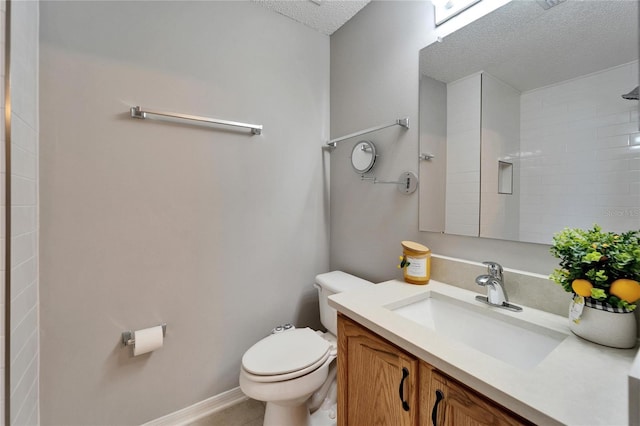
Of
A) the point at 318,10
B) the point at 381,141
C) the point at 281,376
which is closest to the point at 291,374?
the point at 281,376

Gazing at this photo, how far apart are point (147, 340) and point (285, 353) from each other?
66cm

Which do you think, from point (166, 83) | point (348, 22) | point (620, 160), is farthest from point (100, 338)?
point (348, 22)

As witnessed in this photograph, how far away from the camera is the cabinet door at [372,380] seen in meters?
0.76

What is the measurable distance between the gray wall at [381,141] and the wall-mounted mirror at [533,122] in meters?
0.09

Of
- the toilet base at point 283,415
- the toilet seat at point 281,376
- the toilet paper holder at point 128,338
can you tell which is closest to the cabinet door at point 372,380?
the toilet seat at point 281,376

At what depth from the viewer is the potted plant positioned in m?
0.67

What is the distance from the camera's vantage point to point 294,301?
176 centimetres

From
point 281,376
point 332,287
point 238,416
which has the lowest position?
point 238,416

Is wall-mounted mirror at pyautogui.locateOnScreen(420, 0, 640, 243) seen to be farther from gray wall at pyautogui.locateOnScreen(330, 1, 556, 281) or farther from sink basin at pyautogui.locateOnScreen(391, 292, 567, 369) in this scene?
sink basin at pyautogui.locateOnScreen(391, 292, 567, 369)

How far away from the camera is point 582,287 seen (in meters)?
0.71

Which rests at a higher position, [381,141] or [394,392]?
[381,141]

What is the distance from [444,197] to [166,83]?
4.88 ft

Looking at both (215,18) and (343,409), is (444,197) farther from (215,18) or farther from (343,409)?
(215,18)

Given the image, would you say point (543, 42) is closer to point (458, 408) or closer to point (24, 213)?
point (458, 408)
